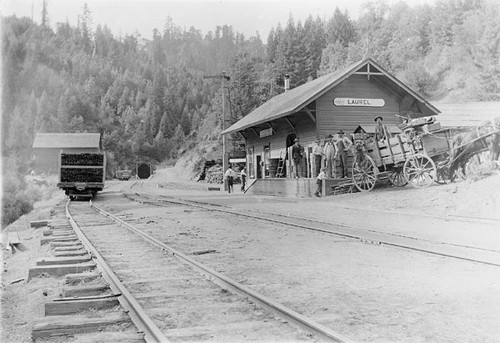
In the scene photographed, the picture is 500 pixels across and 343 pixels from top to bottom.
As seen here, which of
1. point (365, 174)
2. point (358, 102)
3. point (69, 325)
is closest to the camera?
point (69, 325)

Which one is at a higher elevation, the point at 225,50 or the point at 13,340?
the point at 225,50

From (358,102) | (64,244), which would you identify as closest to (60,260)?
A: (64,244)

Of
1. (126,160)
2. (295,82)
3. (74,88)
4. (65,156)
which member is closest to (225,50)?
(74,88)

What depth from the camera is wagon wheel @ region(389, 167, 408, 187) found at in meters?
19.3

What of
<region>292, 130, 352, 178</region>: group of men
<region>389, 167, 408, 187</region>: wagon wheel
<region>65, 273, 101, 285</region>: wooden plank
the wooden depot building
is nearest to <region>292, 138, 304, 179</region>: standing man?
the wooden depot building

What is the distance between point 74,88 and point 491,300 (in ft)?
422

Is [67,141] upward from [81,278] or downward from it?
upward

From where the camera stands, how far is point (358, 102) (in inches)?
1033

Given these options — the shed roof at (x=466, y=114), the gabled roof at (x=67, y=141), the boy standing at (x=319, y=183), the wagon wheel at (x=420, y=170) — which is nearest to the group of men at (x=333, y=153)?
the boy standing at (x=319, y=183)

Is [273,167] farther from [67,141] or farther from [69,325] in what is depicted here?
[67,141]

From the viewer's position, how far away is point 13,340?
454 cm

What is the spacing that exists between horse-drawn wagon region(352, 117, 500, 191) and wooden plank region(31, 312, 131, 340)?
13575 millimetres

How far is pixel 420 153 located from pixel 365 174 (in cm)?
287

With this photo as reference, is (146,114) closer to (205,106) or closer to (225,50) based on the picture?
(205,106)
